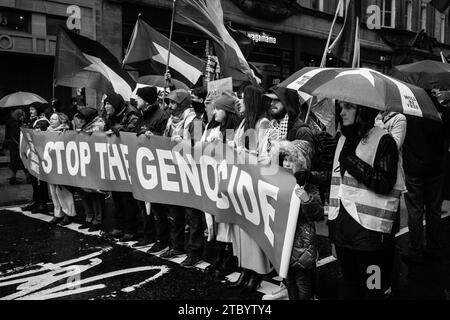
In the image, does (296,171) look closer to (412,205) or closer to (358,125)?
(358,125)

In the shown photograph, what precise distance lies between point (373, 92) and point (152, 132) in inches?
146

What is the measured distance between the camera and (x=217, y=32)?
6.85 metres

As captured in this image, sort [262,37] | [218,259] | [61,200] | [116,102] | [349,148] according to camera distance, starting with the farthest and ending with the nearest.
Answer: [262,37] < [61,200] < [116,102] < [218,259] < [349,148]

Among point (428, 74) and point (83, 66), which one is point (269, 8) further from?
point (83, 66)

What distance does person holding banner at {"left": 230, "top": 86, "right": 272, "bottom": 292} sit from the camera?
4.45 meters

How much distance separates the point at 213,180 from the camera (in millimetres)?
5102

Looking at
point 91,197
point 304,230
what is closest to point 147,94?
point 91,197

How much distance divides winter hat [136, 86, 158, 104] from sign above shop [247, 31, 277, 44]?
13893 mm

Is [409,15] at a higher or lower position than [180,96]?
higher

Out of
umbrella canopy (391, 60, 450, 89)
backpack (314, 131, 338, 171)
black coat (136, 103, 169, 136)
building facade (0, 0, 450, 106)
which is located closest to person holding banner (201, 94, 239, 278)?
backpack (314, 131, 338, 171)

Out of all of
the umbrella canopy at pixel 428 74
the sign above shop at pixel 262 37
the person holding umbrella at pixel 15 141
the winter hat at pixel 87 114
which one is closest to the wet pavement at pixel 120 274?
the winter hat at pixel 87 114

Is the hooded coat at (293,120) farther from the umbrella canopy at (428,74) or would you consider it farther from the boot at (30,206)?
the boot at (30,206)

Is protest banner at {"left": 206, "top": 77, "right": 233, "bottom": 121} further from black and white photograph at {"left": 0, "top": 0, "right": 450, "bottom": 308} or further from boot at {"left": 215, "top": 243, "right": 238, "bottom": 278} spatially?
boot at {"left": 215, "top": 243, "right": 238, "bottom": 278}

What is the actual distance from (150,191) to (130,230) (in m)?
0.86
